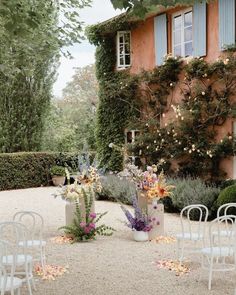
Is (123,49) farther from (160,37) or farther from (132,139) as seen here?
(132,139)

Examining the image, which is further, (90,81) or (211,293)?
(90,81)

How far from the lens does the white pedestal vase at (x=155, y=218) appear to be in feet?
28.8

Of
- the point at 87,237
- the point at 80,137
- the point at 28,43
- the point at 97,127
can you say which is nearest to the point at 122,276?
the point at 87,237

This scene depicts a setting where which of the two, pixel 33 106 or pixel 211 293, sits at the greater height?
pixel 33 106

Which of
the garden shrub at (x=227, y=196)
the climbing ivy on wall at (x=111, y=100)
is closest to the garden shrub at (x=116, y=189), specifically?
the climbing ivy on wall at (x=111, y=100)

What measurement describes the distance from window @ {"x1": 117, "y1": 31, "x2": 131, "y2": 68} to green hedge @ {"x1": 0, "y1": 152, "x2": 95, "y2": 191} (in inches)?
186

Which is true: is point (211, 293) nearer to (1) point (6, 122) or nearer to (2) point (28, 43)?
(2) point (28, 43)

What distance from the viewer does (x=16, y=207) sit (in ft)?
45.0

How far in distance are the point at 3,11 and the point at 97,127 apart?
10603 mm

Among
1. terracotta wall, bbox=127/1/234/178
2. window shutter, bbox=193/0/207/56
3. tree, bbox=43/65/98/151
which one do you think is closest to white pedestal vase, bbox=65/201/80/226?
terracotta wall, bbox=127/1/234/178

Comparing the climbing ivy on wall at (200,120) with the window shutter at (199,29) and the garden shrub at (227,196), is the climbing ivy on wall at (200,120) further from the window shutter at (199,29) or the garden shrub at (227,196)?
the garden shrub at (227,196)

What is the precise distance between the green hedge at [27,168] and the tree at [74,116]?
153 cm

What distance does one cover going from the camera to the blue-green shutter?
48.0ft

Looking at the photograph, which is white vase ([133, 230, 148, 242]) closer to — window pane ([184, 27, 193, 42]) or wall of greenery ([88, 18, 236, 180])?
wall of greenery ([88, 18, 236, 180])
